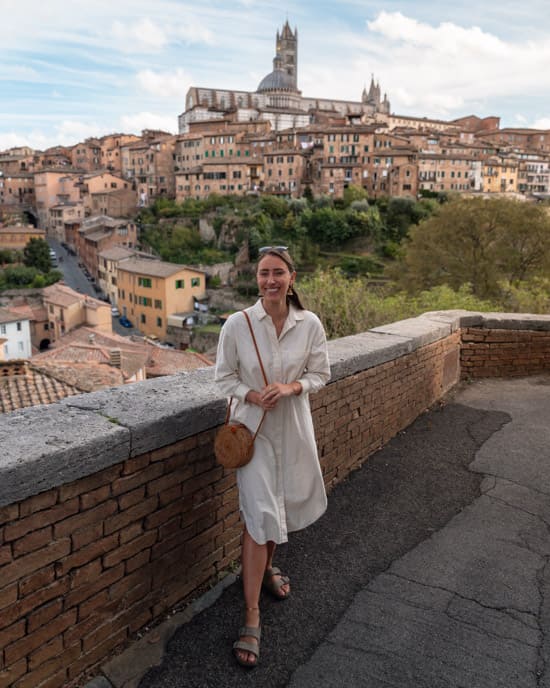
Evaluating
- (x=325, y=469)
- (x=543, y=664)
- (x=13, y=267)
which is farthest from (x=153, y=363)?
(x=13, y=267)

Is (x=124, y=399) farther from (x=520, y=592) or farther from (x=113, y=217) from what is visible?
(x=113, y=217)

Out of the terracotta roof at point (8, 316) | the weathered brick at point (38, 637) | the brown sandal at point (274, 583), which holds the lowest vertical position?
the terracotta roof at point (8, 316)

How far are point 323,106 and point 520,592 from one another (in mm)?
125838

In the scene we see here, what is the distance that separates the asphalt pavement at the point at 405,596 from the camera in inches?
107

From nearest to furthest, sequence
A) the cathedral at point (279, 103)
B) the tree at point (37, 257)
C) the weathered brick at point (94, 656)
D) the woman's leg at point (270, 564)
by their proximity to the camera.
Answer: the weathered brick at point (94, 656)
the woman's leg at point (270, 564)
the tree at point (37, 257)
the cathedral at point (279, 103)

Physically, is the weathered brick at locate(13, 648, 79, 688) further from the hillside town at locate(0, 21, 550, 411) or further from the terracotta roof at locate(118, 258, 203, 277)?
the terracotta roof at locate(118, 258, 203, 277)

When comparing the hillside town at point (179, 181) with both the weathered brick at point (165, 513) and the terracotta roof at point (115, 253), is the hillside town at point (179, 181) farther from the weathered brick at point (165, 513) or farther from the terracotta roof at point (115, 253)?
the weathered brick at point (165, 513)

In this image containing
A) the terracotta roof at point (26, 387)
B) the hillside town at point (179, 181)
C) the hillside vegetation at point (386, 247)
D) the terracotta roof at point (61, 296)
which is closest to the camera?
the terracotta roof at point (26, 387)

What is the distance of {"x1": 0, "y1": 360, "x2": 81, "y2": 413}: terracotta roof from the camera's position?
38.7 feet

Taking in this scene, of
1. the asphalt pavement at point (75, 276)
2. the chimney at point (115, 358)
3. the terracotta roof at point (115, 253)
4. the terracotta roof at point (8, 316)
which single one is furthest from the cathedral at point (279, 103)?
the chimney at point (115, 358)

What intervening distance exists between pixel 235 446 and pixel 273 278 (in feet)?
2.91

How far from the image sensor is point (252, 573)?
116 inches

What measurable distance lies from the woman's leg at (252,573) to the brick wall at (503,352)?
18.0 ft

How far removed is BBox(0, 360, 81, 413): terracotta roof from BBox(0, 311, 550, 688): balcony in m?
8.78
